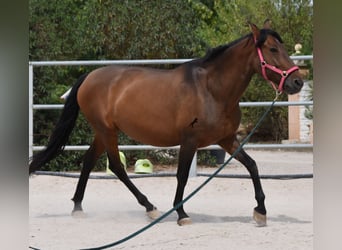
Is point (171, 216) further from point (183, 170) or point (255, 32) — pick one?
point (255, 32)

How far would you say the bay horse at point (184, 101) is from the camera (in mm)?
4332

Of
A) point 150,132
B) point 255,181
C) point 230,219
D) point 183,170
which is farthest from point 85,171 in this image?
point 255,181

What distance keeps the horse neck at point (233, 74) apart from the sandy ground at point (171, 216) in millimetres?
886

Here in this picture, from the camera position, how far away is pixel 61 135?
16.1 feet

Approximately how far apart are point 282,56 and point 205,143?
Result: 0.78m

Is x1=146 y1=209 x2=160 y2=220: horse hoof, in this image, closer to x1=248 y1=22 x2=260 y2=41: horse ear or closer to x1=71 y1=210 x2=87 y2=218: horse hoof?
x1=71 y1=210 x2=87 y2=218: horse hoof

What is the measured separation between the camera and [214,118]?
14.4 feet

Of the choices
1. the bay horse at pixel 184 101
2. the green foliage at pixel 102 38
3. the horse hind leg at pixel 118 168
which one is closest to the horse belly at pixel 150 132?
the bay horse at pixel 184 101

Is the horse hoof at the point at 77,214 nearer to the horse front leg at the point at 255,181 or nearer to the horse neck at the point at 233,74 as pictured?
the horse front leg at the point at 255,181

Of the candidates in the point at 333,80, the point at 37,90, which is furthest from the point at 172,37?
the point at 333,80

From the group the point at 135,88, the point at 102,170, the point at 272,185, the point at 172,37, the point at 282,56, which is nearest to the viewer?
the point at 282,56

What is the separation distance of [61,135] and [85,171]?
326mm

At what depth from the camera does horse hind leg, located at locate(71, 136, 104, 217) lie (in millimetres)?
4891

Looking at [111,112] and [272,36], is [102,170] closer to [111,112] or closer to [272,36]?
[111,112]
